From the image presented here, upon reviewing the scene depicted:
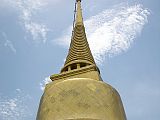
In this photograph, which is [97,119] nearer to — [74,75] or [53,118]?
[53,118]

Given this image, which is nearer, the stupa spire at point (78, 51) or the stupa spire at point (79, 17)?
the stupa spire at point (78, 51)

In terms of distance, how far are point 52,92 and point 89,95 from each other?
5.87 ft

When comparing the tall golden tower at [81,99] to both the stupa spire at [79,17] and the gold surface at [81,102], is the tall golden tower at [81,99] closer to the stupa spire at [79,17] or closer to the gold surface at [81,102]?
the gold surface at [81,102]

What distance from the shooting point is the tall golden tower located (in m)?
12.8

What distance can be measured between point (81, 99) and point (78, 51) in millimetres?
4922

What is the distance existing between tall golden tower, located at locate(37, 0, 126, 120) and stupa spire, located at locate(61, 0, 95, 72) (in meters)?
0.95

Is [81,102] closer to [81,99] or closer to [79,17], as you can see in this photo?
[81,99]

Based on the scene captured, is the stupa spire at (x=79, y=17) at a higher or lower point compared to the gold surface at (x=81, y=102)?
higher

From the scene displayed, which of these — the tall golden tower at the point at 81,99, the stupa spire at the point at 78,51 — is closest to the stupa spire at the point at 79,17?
the stupa spire at the point at 78,51

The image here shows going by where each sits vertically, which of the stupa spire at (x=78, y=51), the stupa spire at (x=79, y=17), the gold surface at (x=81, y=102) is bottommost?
the gold surface at (x=81, y=102)

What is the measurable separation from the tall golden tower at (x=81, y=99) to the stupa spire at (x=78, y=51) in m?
0.95

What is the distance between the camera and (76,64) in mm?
16938

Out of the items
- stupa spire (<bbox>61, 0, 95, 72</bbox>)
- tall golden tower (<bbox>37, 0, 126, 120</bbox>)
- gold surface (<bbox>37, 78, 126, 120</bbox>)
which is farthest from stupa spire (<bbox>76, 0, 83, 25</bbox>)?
gold surface (<bbox>37, 78, 126, 120</bbox>)

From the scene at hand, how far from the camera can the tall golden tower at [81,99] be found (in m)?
12.8
